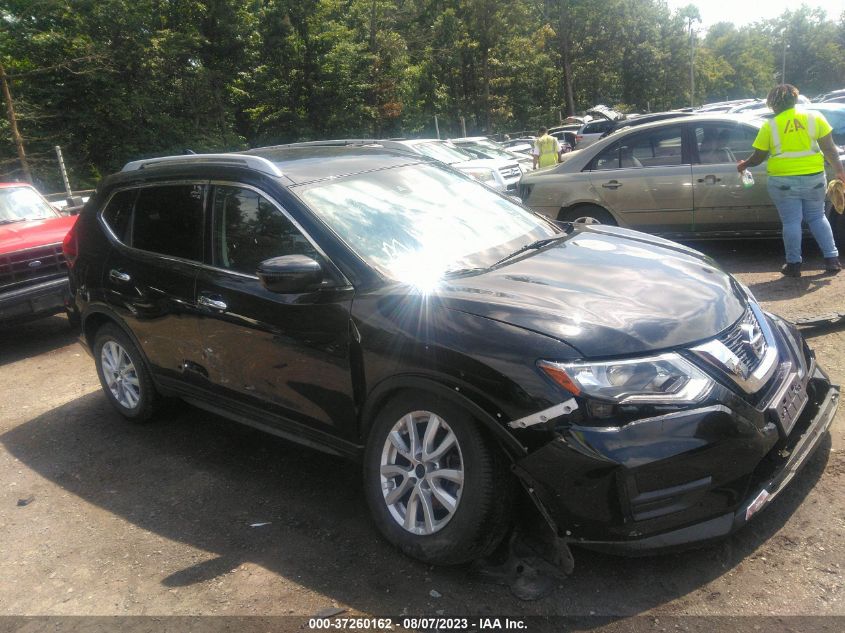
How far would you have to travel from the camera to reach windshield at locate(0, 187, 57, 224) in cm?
861

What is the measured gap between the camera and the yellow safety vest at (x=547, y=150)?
15.6 metres

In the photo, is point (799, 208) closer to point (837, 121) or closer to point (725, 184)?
point (725, 184)

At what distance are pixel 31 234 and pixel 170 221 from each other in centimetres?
435

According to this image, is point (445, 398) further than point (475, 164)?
No

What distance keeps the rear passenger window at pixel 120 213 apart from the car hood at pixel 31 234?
3154mm

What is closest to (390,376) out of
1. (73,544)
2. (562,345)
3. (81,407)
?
(562,345)

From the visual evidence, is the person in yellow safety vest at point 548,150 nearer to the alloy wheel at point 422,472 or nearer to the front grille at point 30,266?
the front grille at point 30,266

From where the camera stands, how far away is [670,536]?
2746 millimetres

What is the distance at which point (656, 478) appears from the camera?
2.70m

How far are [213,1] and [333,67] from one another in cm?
572

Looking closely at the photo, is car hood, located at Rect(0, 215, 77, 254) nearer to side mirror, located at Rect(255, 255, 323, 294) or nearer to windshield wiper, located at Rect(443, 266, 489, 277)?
side mirror, located at Rect(255, 255, 323, 294)

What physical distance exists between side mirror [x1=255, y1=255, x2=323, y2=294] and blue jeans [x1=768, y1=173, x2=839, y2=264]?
521 cm

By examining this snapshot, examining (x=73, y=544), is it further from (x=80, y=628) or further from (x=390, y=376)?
(x=390, y=376)

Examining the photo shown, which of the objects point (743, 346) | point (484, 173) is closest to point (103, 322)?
point (743, 346)
